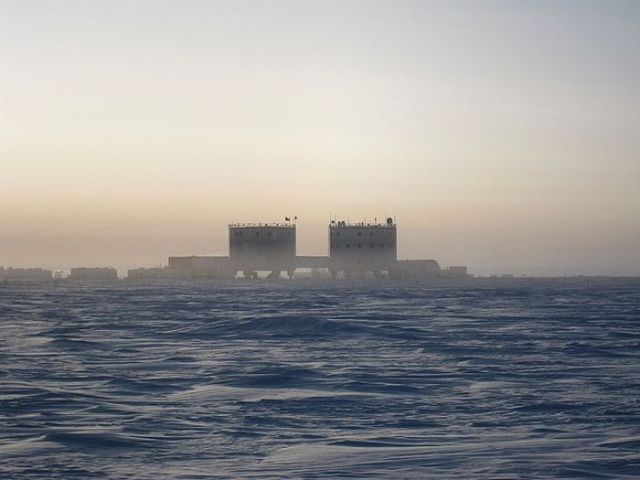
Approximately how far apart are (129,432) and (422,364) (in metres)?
12.4

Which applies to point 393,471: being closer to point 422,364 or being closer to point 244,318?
point 422,364

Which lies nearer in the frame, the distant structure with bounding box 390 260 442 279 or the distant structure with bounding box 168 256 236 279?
the distant structure with bounding box 168 256 236 279

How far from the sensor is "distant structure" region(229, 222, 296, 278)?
15238 cm

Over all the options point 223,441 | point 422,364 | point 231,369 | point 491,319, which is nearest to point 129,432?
point 223,441

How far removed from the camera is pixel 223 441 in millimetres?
16422

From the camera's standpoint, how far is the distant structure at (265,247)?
152m

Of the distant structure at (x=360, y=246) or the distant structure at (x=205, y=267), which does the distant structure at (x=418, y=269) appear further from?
the distant structure at (x=205, y=267)

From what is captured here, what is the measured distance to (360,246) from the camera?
507ft

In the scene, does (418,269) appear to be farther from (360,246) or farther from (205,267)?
(205,267)

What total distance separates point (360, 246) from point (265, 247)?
1374 centimetres

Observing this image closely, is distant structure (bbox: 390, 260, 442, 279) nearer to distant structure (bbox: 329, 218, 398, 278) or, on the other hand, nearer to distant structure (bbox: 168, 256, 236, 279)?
distant structure (bbox: 329, 218, 398, 278)

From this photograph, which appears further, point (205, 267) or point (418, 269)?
point (418, 269)

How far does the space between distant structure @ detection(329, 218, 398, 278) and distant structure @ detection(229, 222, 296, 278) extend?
609 cm

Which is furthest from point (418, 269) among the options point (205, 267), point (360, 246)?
point (205, 267)
